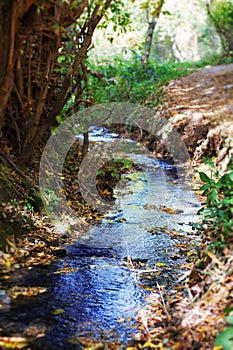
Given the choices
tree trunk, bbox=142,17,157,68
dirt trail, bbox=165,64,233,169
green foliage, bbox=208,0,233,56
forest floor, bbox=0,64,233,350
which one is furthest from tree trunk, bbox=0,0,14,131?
green foliage, bbox=208,0,233,56

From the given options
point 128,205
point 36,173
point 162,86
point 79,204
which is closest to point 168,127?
point 162,86

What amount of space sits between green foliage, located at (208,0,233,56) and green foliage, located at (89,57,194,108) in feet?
7.22

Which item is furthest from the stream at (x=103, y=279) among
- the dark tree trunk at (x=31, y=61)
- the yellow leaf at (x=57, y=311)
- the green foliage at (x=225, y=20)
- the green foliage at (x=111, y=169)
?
the green foliage at (x=225, y=20)

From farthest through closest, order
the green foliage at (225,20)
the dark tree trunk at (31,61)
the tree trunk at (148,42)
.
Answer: the green foliage at (225,20), the tree trunk at (148,42), the dark tree trunk at (31,61)

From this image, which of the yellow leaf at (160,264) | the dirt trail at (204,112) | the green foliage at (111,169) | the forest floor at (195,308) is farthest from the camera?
the dirt trail at (204,112)

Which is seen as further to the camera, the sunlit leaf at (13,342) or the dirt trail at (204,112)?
the dirt trail at (204,112)

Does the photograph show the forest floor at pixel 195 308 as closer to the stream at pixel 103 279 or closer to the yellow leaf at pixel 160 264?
the stream at pixel 103 279

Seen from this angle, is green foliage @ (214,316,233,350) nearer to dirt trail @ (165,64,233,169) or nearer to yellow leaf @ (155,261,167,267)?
yellow leaf @ (155,261,167,267)

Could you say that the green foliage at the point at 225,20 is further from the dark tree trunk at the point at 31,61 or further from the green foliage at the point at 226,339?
the green foliage at the point at 226,339

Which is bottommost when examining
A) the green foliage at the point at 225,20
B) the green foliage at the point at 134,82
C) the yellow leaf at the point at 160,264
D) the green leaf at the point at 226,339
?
the yellow leaf at the point at 160,264

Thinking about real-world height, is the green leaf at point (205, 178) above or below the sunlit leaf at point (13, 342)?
above

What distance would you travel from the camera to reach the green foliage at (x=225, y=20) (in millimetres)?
15609

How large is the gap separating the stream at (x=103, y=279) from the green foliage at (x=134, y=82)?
482cm

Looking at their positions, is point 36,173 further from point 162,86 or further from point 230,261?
point 162,86
